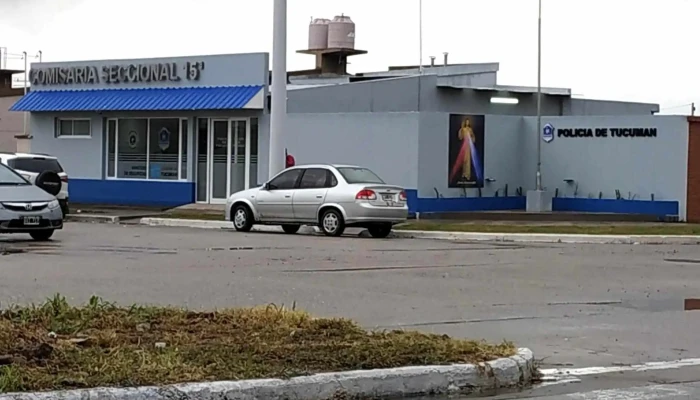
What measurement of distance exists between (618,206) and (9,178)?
18070 mm

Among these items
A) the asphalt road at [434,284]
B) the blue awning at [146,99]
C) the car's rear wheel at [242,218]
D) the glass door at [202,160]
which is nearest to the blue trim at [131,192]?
the glass door at [202,160]

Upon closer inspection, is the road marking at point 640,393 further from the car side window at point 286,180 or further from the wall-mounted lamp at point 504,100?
the wall-mounted lamp at point 504,100

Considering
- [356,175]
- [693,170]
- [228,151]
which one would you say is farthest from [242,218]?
[693,170]

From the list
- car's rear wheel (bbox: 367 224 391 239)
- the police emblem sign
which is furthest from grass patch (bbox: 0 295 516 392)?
the police emblem sign

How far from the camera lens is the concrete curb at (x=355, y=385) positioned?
762 centimetres

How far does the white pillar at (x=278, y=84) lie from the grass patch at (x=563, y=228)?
12.1 feet

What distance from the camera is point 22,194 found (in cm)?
2230

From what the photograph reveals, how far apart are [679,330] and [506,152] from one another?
22882 millimetres

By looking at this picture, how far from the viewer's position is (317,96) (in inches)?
1455

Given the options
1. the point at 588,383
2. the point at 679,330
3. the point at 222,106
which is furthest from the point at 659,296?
the point at 222,106

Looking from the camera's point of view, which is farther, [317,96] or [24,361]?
[317,96]

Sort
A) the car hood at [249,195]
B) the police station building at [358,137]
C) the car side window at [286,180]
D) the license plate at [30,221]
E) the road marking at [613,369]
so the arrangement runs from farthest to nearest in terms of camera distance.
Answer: the police station building at [358,137] → the car hood at [249,195] → the car side window at [286,180] → the license plate at [30,221] → the road marking at [613,369]

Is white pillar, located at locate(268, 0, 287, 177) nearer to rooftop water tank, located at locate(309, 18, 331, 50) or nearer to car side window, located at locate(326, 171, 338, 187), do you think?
car side window, located at locate(326, 171, 338, 187)

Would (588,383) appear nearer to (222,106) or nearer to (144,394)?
(144,394)
